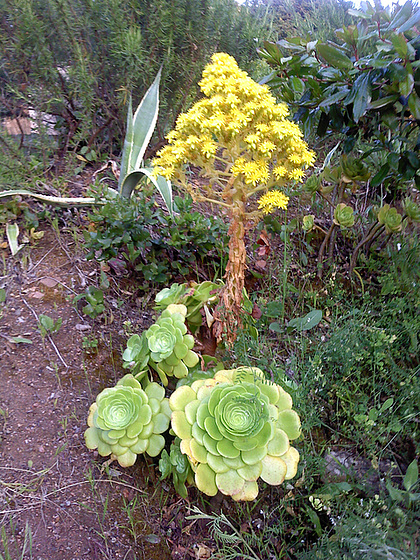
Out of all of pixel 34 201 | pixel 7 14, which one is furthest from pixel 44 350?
pixel 7 14

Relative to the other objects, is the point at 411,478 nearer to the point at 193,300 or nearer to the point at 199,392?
the point at 199,392

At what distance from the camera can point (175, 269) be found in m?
2.17

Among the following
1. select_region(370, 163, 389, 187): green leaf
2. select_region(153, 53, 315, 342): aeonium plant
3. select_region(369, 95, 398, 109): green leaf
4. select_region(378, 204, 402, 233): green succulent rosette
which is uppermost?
select_region(369, 95, 398, 109): green leaf

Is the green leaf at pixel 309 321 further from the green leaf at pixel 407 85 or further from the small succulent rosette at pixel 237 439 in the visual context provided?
the green leaf at pixel 407 85

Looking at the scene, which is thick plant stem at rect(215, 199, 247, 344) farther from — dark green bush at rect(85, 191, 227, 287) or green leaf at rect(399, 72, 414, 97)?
green leaf at rect(399, 72, 414, 97)

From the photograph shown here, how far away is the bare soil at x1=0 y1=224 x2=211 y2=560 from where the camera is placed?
129cm

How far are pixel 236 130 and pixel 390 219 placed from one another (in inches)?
36.1

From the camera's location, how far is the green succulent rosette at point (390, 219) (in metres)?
1.86

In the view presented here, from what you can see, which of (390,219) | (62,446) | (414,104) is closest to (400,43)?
(414,104)

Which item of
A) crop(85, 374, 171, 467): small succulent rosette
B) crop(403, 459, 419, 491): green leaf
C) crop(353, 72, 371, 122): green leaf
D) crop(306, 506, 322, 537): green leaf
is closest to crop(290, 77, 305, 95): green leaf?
crop(353, 72, 371, 122): green leaf

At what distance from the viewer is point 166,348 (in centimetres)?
148

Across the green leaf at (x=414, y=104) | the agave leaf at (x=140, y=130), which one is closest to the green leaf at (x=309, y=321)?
the green leaf at (x=414, y=104)

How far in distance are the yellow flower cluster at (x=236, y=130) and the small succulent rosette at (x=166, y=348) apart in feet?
1.70

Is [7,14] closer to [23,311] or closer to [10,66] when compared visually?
[10,66]
